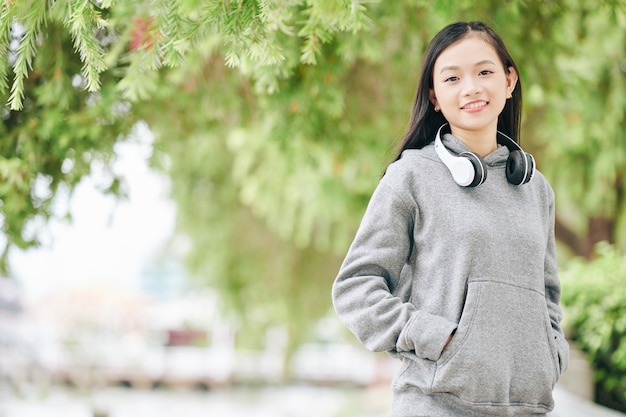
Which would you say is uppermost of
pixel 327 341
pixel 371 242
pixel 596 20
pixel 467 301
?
pixel 327 341

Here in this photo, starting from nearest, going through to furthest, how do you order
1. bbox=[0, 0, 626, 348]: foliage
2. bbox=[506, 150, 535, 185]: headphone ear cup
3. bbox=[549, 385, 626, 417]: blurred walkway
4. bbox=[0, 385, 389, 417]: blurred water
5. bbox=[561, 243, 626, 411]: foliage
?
bbox=[506, 150, 535, 185]: headphone ear cup < bbox=[0, 0, 626, 348]: foliage < bbox=[549, 385, 626, 417]: blurred walkway < bbox=[561, 243, 626, 411]: foliage < bbox=[0, 385, 389, 417]: blurred water

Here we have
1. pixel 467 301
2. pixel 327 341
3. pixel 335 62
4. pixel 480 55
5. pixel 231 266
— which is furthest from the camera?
pixel 327 341

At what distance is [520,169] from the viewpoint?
1.89m

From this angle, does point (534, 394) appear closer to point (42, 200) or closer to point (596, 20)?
point (42, 200)

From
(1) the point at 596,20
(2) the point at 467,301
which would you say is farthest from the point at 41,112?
(1) the point at 596,20

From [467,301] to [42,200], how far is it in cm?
262

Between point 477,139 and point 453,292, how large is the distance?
1.36ft

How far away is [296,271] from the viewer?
9930 millimetres

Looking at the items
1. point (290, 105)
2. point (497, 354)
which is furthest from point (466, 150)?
point (290, 105)

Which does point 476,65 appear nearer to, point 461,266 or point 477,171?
point 477,171

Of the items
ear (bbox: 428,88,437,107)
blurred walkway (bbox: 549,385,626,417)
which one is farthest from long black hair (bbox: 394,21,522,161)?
blurred walkway (bbox: 549,385,626,417)

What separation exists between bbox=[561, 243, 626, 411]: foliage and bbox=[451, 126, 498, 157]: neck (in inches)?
92.2

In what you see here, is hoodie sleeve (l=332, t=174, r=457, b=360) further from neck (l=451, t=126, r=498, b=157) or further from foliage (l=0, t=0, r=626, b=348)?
foliage (l=0, t=0, r=626, b=348)

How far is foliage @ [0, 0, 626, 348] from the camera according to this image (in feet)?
7.44
